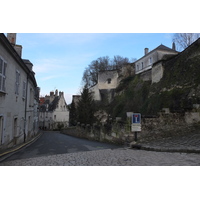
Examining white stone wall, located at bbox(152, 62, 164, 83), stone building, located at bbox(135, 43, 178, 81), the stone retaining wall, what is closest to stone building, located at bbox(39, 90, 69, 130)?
stone building, located at bbox(135, 43, 178, 81)

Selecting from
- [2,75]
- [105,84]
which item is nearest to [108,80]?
[105,84]

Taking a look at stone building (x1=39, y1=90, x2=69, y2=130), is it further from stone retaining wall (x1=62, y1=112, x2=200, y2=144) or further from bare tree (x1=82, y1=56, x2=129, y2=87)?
stone retaining wall (x1=62, y1=112, x2=200, y2=144)

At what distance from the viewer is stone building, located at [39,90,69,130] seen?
44.2 meters

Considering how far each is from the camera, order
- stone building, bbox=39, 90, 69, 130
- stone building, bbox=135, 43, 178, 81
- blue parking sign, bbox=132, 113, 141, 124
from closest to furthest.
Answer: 1. blue parking sign, bbox=132, 113, 141, 124
2. stone building, bbox=135, 43, 178, 81
3. stone building, bbox=39, 90, 69, 130

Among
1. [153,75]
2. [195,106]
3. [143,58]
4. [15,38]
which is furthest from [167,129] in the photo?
[143,58]

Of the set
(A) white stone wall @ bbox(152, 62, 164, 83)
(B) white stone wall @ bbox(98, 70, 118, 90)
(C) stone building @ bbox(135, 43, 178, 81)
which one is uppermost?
(C) stone building @ bbox(135, 43, 178, 81)

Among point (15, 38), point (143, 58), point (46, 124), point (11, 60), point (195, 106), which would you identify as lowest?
point (46, 124)

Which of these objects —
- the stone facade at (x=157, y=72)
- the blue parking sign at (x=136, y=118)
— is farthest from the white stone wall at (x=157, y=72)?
the blue parking sign at (x=136, y=118)

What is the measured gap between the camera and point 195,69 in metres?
14.2

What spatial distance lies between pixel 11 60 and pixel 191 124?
991 centimetres

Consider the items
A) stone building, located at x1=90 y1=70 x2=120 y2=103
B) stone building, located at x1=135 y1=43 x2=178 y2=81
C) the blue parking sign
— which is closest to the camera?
the blue parking sign

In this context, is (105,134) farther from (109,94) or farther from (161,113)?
(109,94)

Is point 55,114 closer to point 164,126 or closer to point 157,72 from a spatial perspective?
point 157,72

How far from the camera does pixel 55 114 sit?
44.2 metres
